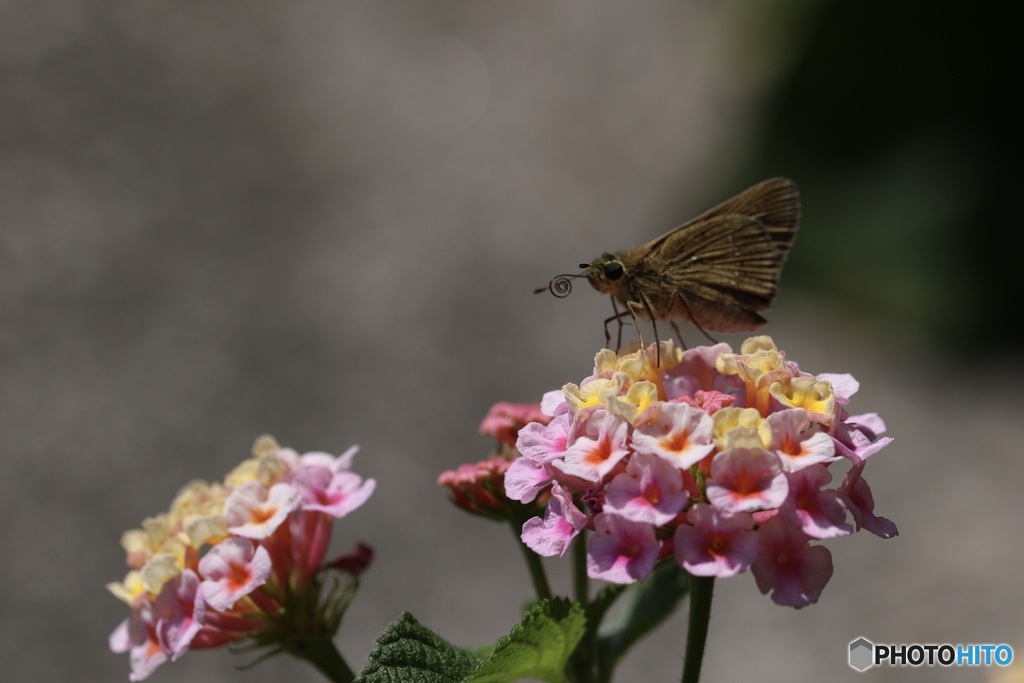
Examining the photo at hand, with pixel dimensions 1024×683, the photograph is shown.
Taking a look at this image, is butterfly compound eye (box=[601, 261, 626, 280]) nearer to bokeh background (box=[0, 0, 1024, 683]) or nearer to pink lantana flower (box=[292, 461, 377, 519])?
pink lantana flower (box=[292, 461, 377, 519])

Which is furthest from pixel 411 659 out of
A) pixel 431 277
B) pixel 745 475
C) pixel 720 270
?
pixel 431 277

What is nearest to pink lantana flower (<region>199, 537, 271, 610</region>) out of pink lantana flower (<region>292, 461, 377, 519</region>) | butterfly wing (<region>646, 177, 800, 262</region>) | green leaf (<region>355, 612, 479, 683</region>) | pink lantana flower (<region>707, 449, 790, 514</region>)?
pink lantana flower (<region>292, 461, 377, 519</region>)

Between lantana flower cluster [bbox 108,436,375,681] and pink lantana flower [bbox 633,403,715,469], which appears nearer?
pink lantana flower [bbox 633,403,715,469]

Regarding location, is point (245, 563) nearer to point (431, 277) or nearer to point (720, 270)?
point (720, 270)

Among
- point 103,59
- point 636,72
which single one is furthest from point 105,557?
point 636,72

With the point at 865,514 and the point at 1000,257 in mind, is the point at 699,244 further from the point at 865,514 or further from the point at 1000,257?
the point at 1000,257

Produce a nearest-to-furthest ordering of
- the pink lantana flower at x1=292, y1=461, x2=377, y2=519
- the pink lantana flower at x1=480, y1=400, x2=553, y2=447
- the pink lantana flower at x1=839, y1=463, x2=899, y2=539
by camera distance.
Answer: the pink lantana flower at x1=839, y1=463, x2=899, y2=539, the pink lantana flower at x1=292, y1=461, x2=377, y2=519, the pink lantana flower at x1=480, y1=400, x2=553, y2=447
